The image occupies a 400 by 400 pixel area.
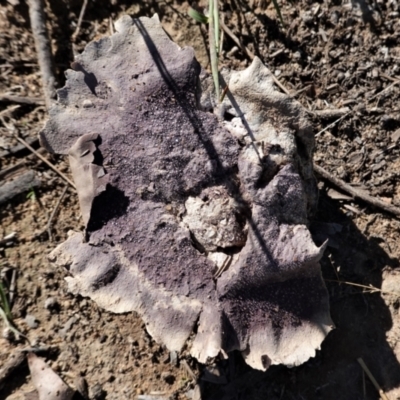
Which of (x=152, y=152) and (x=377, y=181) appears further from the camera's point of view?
(x=377, y=181)

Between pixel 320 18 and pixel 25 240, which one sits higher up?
pixel 320 18

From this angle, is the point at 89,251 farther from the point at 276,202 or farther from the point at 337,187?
the point at 337,187

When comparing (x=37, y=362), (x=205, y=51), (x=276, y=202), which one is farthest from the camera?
(x=205, y=51)

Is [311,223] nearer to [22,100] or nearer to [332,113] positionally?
[332,113]

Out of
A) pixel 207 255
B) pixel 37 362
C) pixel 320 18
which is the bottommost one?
pixel 37 362

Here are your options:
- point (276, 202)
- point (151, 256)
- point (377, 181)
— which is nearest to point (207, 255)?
point (151, 256)

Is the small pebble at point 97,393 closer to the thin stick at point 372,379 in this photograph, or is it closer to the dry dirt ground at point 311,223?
the dry dirt ground at point 311,223
